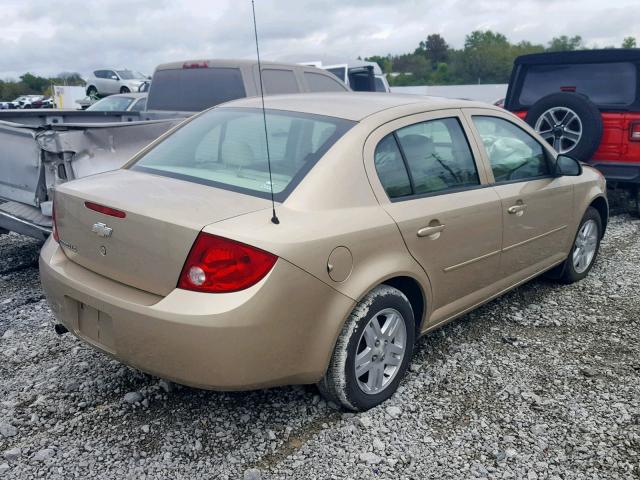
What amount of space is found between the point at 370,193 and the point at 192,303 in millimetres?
1021

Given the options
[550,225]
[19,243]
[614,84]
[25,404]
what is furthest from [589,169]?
[19,243]

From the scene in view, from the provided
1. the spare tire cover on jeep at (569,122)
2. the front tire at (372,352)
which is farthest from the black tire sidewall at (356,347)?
the spare tire cover on jeep at (569,122)

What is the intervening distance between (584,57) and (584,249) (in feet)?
10.7

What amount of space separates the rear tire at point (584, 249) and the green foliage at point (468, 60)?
Result: 220 ft

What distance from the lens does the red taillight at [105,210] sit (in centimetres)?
269

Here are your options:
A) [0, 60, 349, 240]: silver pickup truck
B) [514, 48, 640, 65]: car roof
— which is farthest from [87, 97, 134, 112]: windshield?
[514, 48, 640, 65]: car roof

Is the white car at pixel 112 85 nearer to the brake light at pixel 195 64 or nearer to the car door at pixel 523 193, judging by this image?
the brake light at pixel 195 64

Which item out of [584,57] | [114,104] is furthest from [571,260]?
[114,104]

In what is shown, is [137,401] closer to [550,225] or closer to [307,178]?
[307,178]

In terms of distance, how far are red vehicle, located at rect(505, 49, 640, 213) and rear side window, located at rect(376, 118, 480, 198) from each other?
3.69 meters

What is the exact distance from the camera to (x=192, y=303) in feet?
8.07

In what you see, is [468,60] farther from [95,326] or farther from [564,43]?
[95,326]

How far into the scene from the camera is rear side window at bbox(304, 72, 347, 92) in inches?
303

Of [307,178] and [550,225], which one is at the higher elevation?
[307,178]
